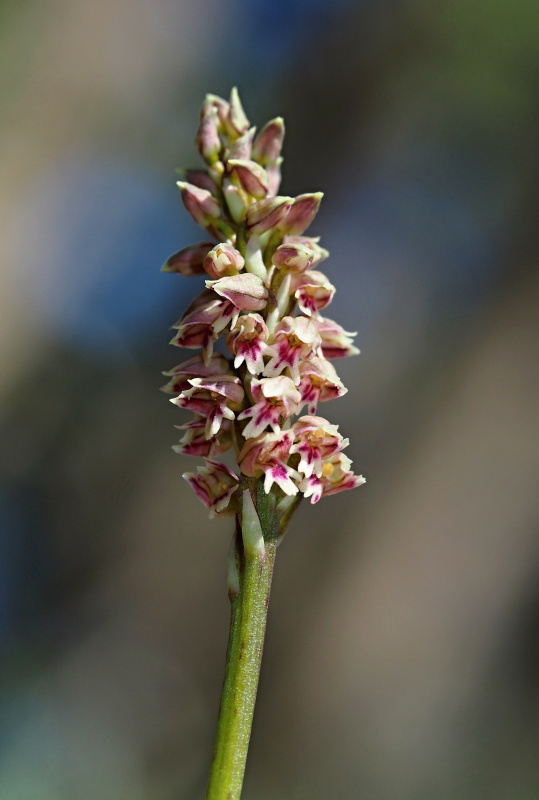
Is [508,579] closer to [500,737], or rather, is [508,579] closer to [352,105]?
[500,737]

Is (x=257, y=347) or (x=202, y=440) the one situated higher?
(x=257, y=347)

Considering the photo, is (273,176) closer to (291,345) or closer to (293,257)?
(293,257)

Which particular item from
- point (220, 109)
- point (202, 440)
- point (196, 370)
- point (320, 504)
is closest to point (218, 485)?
point (202, 440)

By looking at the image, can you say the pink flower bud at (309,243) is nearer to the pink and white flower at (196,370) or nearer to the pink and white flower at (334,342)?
the pink and white flower at (334,342)

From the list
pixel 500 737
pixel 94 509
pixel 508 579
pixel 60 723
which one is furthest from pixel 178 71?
pixel 500 737

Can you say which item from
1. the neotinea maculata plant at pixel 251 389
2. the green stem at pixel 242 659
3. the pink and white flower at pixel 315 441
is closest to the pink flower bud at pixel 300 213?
the neotinea maculata plant at pixel 251 389
